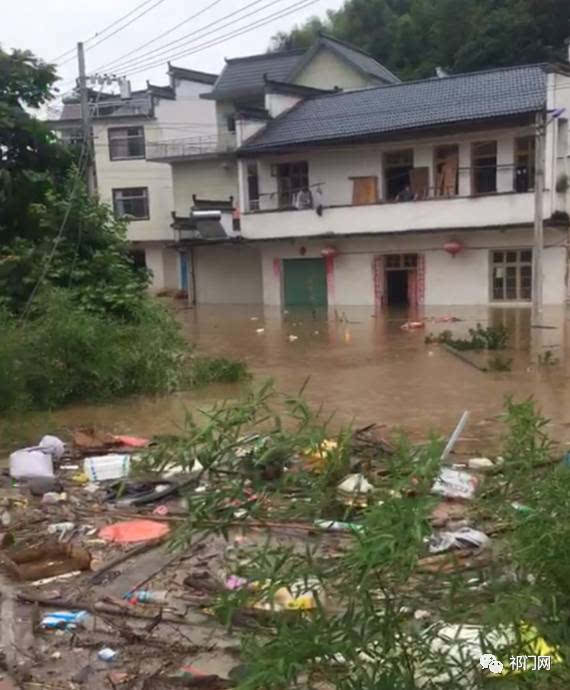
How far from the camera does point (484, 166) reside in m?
25.4

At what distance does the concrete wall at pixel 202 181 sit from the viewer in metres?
34.6

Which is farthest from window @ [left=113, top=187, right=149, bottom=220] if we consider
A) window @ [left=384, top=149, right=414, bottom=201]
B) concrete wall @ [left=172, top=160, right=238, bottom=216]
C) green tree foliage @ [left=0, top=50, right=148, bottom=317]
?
green tree foliage @ [left=0, top=50, right=148, bottom=317]

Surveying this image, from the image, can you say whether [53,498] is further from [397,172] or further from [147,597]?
[397,172]

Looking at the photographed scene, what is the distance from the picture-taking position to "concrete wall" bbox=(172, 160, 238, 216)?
→ 3456 cm

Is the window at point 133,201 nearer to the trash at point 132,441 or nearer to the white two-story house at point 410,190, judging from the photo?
the white two-story house at point 410,190

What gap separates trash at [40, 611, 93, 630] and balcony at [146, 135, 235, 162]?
99.9 ft

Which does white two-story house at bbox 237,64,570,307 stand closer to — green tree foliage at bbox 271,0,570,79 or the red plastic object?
green tree foliage at bbox 271,0,570,79

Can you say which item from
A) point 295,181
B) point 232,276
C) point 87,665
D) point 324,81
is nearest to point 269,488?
point 87,665

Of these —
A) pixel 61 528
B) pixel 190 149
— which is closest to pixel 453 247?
pixel 190 149

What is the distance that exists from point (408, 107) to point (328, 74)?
10.7 m

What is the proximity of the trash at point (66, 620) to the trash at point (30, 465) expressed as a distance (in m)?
3.04

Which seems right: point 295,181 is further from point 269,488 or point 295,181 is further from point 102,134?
point 269,488

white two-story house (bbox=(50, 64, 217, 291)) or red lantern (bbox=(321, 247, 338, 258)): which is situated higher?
white two-story house (bbox=(50, 64, 217, 291))

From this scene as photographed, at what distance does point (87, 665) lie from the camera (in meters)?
4.03
